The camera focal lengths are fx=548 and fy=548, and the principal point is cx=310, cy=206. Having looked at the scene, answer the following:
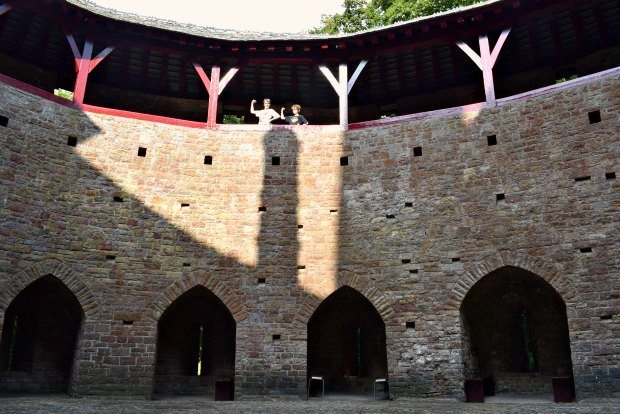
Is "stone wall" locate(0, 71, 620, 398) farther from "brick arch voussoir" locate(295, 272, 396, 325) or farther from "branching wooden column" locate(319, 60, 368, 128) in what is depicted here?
"branching wooden column" locate(319, 60, 368, 128)

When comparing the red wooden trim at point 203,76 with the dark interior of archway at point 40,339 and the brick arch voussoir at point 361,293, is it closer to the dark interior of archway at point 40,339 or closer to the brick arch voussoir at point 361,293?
the brick arch voussoir at point 361,293

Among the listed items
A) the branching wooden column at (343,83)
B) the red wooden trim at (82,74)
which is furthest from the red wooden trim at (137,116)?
the branching wooden column at (343,83)

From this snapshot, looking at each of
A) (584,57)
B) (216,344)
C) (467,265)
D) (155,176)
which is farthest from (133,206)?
(584,57)

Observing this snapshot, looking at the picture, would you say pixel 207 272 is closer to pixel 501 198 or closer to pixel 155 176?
pixel 155 176

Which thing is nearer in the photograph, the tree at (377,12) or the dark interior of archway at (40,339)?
the dark interior of archway at (40,339)

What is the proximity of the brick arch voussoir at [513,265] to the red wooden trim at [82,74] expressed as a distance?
10.9 meters

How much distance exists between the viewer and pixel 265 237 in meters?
14.6

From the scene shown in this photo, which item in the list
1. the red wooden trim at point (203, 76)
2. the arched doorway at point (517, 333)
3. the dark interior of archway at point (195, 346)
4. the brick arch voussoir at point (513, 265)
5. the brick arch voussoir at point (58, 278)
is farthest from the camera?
the red wooden trim at point (203, 76)

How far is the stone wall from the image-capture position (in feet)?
41.2

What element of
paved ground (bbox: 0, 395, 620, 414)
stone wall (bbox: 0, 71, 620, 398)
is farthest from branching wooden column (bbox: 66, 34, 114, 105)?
paved ground (bbox: 0, 395, 620, 414)

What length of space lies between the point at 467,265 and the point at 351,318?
4.31 meters

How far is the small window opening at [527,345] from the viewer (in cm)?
1412

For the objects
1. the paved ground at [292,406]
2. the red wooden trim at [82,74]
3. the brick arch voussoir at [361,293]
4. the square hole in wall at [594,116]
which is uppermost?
the red wooden trim at [82,74]

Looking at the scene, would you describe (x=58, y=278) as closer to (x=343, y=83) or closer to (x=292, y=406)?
(x=292, y=406)
